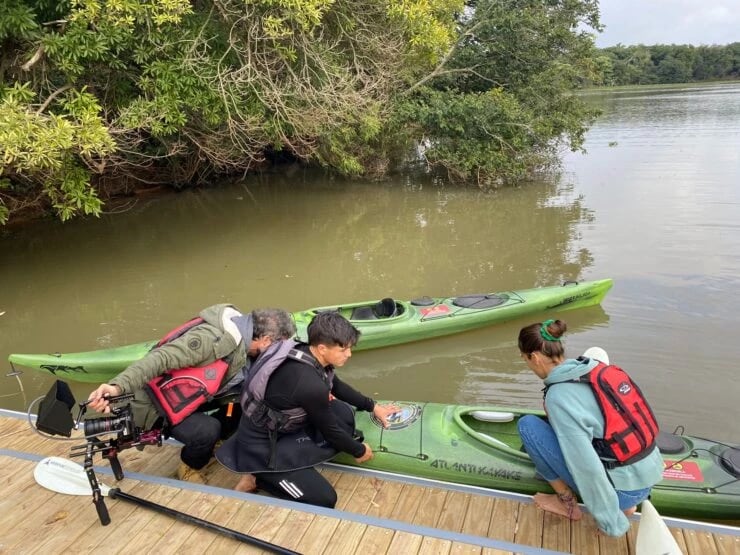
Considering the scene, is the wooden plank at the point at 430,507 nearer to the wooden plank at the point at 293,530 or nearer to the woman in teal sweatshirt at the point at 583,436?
the wooden plank at the point at 293,530

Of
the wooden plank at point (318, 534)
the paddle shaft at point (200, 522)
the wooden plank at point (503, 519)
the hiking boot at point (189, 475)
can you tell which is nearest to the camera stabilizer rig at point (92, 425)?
the paddle shaft at point (200, 522)

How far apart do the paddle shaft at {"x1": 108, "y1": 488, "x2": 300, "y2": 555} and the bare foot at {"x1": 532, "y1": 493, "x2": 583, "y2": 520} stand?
51.9 inches

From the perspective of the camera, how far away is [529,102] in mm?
12953

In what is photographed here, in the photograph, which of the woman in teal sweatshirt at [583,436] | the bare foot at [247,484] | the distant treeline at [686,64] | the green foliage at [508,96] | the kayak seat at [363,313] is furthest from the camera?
the distant treeline at [686,64]

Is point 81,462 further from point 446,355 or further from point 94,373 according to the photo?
point 446,355

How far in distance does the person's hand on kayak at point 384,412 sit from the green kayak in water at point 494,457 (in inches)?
1.3

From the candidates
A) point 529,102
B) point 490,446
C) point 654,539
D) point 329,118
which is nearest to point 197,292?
point 329,118

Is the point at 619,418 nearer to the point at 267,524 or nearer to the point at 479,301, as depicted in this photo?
the point at 267,524

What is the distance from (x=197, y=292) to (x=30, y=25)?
3.75 meters

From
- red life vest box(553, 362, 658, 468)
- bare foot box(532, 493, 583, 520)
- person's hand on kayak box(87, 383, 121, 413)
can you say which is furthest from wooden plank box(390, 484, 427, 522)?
person's hand on kayak box(87, 383, 121, 413)

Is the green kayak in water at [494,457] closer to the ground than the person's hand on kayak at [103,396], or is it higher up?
closer to the ground

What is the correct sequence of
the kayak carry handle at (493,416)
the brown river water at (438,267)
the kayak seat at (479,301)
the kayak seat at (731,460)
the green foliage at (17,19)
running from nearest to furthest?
the kayak seat at (731,460)
the kayak carry handle at (493,416)
the brown river water at (438,267)
the green foliage at (17,19)
the kayak seat at (479,301)

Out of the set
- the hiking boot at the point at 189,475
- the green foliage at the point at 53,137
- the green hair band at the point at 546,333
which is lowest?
the hiking boot at the point at 189,475

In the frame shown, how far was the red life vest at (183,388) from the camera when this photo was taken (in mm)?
2959
